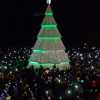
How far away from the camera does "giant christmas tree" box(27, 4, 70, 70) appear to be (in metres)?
32.9

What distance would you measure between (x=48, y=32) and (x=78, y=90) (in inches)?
460

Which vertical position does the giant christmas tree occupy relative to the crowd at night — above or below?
above

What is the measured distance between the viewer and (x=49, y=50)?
3328 centimetres

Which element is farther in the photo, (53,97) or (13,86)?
(13,86)

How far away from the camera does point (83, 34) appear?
48.9 m

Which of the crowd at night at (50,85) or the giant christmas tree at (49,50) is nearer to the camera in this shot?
the crowd at night at (50,85)

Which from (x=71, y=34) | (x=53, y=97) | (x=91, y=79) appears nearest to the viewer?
(x=53, y=97)

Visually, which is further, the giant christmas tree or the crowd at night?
the giant christmas tree

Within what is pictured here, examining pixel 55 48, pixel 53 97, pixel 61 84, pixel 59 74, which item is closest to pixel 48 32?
pixel 55 48

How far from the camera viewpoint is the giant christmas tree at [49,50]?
1296 inches

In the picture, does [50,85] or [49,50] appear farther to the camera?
[49,50]

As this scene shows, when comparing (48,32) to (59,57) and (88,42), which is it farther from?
(88,42)

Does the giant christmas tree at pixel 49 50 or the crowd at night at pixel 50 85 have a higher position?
the giant christmas tree at pixel 49 50

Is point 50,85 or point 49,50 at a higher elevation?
point 49,50
